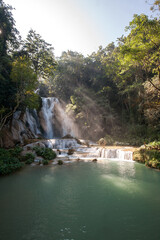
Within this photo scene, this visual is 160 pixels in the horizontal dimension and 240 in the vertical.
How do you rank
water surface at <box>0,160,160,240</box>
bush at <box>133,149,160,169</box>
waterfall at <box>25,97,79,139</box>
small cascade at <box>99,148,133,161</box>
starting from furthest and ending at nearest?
1. waterfall at <box>25,97,79,139</box>
2. small cascade at <box>99,148,133,161</box>
3. bush at <box>133,149,160,169</box>
4. water surface at <box>0,160,160,240</box>

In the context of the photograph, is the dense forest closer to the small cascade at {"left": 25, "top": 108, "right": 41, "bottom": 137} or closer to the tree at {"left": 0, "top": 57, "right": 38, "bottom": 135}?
the tree at {"left": 0, "top": 57, "right": 38, "bottom": 135}

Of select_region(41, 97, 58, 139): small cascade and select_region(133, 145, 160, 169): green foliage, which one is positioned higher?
select_region(41, 97, 58, 139): small cascade

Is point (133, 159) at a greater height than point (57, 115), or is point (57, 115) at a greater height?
point (57, 115)

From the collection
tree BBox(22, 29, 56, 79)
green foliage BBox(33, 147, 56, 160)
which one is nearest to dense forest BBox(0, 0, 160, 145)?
tree BBox(22, 29, 56, 79)

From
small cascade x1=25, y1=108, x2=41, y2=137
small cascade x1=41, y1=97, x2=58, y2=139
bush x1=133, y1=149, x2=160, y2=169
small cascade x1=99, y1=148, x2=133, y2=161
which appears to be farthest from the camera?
small cascade x1=41, y1=97, x2=58, y2=139

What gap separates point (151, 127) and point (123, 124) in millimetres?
5417

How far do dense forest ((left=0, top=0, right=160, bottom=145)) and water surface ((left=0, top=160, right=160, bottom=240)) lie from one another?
7.21m

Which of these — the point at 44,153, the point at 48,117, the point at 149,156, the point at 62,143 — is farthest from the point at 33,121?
the point at 149,156

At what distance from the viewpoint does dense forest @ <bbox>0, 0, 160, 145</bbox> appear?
9.12m

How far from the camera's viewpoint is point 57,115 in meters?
25.4

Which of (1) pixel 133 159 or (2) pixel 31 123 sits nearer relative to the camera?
(1) pixel 133 159

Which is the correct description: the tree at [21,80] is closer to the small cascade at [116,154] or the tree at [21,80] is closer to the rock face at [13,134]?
the rock face at [13,134]

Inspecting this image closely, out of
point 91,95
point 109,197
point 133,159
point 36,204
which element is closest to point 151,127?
point 133,159

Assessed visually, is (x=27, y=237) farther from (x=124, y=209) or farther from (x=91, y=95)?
(x=91, y=95)
